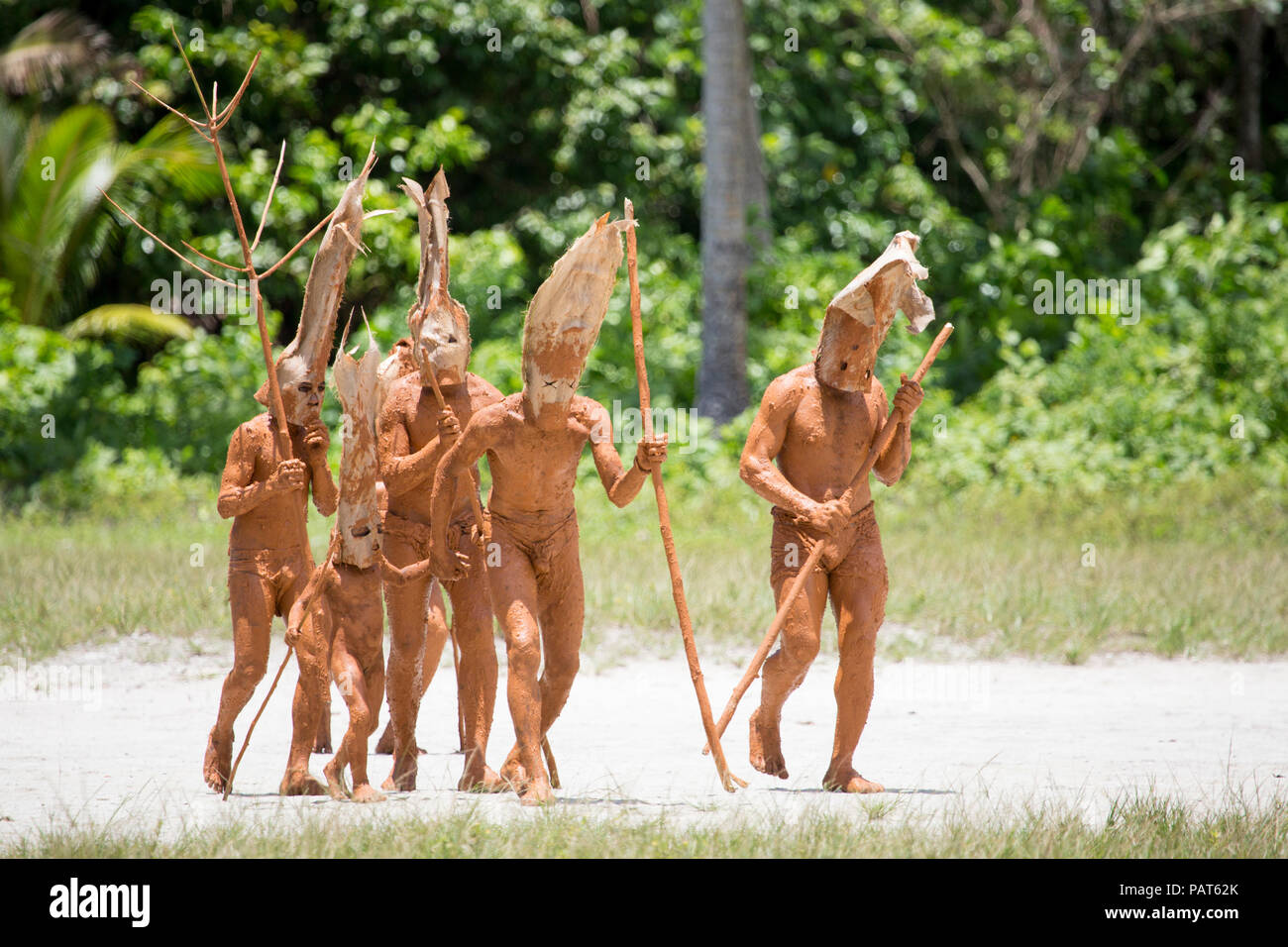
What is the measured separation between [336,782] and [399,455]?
53.4 inches

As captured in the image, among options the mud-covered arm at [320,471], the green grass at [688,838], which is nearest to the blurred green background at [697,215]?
the mud-covered arm at [320,471]

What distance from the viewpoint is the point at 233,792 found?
563 cm

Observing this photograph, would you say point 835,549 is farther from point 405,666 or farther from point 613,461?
point 405,666

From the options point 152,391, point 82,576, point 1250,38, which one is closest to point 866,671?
point 82,576

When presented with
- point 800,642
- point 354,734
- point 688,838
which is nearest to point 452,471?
point 354,734

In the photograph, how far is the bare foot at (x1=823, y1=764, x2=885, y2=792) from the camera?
560 centimetres

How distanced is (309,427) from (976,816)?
301 cm

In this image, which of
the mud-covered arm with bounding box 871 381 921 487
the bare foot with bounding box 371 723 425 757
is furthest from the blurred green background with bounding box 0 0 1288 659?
the mud-covered arm with bounding box 871 381 921 487

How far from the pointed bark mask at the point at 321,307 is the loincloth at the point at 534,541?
3.25ft

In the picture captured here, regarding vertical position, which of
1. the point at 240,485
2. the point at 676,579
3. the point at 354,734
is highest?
the point at 240,485

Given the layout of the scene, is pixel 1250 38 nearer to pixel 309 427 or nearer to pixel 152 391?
pixel 152 391

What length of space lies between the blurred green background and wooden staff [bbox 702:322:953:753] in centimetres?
578

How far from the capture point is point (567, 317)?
17.7ft

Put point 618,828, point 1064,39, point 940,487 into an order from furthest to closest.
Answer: point 1064,39 < point 940,487 < point 618,828
